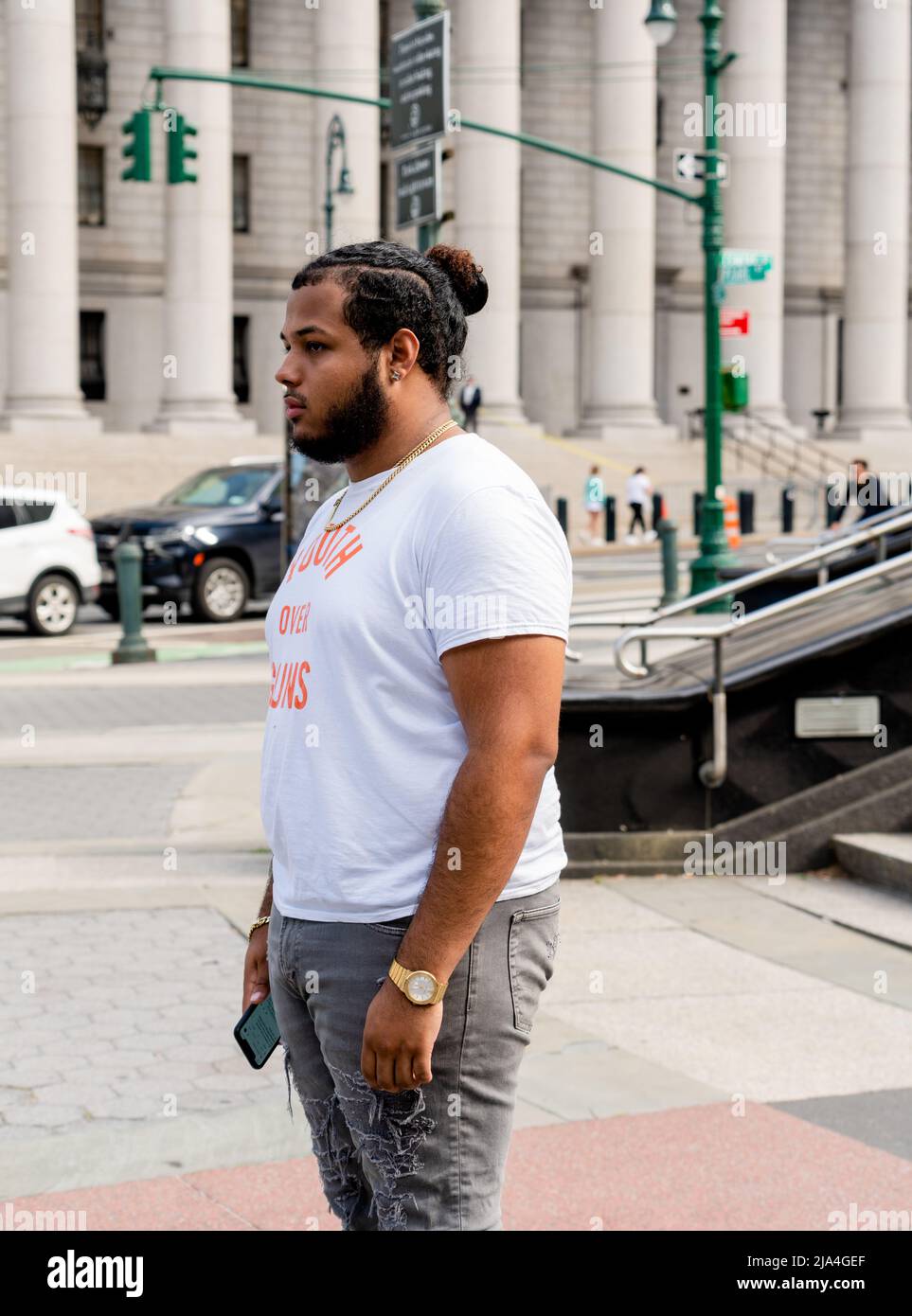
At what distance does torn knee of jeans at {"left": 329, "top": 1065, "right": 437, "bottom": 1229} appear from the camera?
2766 mm

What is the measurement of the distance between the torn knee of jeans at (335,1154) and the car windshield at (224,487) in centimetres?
2063

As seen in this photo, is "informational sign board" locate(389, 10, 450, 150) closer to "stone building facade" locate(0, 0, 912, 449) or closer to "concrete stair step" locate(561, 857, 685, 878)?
"concrete stair step" locate(561, 857, 685, 878)

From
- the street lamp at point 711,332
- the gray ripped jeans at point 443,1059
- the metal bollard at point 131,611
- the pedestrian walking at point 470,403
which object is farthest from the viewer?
the pedestrian walking at point 470,403

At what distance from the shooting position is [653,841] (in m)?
8.24

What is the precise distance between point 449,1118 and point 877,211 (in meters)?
49.4

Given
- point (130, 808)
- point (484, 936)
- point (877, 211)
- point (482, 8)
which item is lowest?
point (130, 808)

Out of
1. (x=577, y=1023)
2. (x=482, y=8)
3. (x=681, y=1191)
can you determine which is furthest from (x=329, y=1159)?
(x=482, y=8)

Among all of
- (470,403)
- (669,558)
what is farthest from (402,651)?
(470,403)

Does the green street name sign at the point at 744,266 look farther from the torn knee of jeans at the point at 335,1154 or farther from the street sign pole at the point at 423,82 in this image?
the torn knee of jeans at the point at 335,1154

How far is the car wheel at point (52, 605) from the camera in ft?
68.9

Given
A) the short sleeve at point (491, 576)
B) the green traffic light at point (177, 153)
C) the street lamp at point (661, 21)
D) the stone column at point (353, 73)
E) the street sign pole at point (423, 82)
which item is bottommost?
the short sleeve at point (491, 576)

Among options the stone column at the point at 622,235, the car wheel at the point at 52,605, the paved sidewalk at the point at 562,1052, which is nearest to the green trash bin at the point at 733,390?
the car wheel at the point at 52,605
